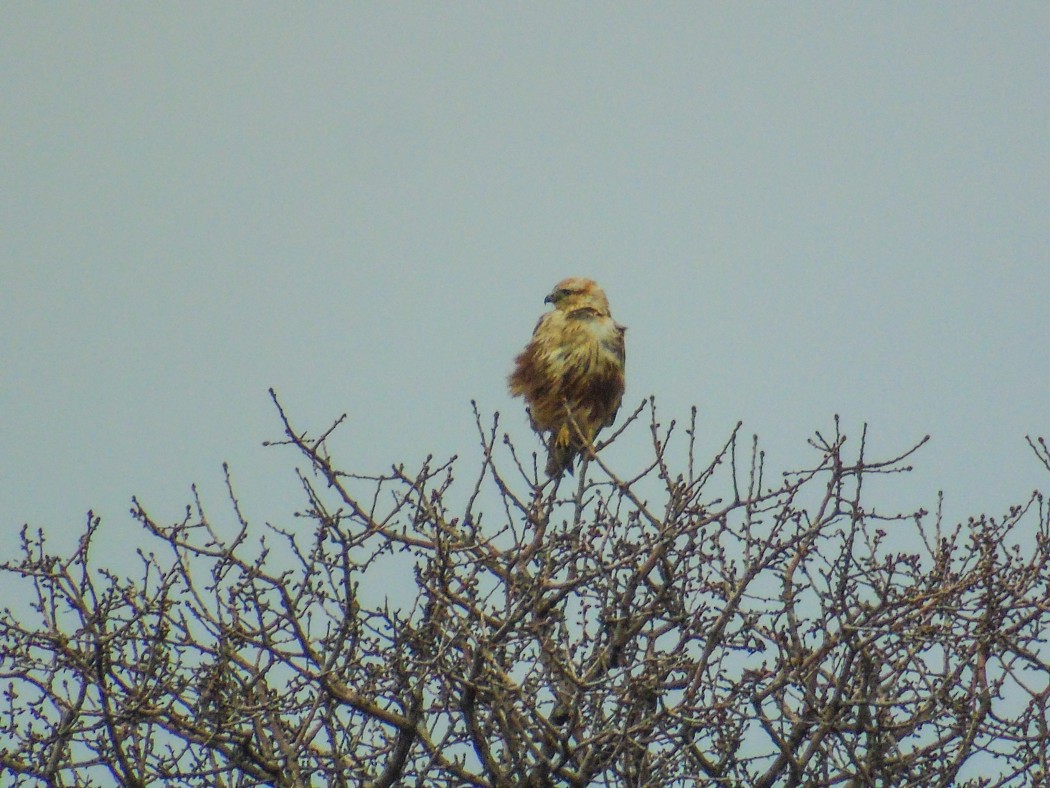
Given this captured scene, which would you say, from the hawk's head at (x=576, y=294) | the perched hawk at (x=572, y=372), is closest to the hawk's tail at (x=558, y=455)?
the perched hawk at (x=572, y=372)

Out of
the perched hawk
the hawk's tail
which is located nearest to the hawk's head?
the perched hawk

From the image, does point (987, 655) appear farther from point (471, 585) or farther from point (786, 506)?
point (471, 585)

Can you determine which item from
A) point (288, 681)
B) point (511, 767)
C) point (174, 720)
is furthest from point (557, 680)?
point (174, 720)

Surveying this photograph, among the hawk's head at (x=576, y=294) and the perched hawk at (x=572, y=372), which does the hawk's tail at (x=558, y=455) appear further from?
the hawk's head at (x=576, y=294)

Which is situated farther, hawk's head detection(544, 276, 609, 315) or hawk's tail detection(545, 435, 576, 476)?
hawk's head detection(544, 276, 609, 315)

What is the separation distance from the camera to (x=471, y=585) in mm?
5355

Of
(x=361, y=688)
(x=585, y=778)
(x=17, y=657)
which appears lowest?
(x=585, y=778)

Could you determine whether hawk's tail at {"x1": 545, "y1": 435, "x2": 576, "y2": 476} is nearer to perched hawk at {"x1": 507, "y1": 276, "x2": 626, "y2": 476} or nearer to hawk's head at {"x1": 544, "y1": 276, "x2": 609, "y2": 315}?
perched hawk at {"x1": 507, "y1": 276, "x2": 626, "y2": 476}

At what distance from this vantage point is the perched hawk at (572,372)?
352 inches

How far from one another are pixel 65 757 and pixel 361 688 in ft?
4.94

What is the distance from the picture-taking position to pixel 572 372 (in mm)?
8945

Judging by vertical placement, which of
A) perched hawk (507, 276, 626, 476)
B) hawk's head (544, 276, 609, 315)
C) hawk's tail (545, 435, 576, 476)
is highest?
hawk's head (544, 276, 609, 315)

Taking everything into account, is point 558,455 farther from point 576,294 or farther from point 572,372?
point 576,294

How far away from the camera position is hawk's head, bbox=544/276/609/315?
926 centimetres
